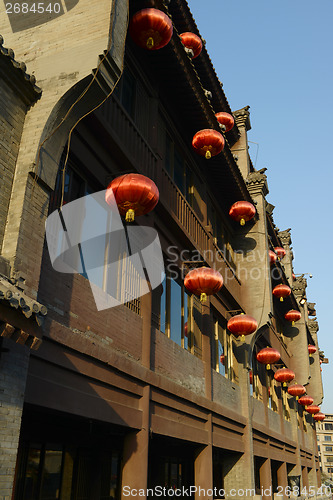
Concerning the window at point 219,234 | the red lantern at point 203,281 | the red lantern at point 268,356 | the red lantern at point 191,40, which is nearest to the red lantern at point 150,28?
the red lantern at point 191,40

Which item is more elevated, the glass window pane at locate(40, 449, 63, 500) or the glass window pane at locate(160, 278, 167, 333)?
the glass window pane at locate(160, 278, 167, 333)

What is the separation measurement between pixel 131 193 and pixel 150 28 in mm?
3818

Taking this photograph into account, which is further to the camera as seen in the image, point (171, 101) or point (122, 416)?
point (171, 101)

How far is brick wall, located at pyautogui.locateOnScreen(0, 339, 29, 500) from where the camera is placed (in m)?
5.41

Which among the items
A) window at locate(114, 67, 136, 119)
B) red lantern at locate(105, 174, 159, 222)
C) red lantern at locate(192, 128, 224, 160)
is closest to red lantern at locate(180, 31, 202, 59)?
red lantern at locate(192, 128, 224, 160)

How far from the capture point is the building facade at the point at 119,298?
21.4ft

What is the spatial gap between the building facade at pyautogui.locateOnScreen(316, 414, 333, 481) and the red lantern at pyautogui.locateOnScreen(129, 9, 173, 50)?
341ft

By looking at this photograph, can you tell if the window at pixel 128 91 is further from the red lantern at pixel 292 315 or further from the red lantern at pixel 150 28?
the red lantern at pixel 292 315

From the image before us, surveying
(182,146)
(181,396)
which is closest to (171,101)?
(182,146)

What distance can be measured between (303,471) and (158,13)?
26.4m

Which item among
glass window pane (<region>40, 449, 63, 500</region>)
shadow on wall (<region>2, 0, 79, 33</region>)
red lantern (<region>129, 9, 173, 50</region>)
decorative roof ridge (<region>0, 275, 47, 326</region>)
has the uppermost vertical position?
red lantern (<region>129, 9, 173, 50</region>)

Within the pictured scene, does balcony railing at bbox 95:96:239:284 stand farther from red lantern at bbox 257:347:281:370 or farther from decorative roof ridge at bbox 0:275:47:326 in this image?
red lantern at bbox 257:347:281:370

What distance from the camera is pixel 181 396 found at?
35.6 feet

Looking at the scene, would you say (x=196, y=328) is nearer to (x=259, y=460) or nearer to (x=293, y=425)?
(x=259, y=460)
